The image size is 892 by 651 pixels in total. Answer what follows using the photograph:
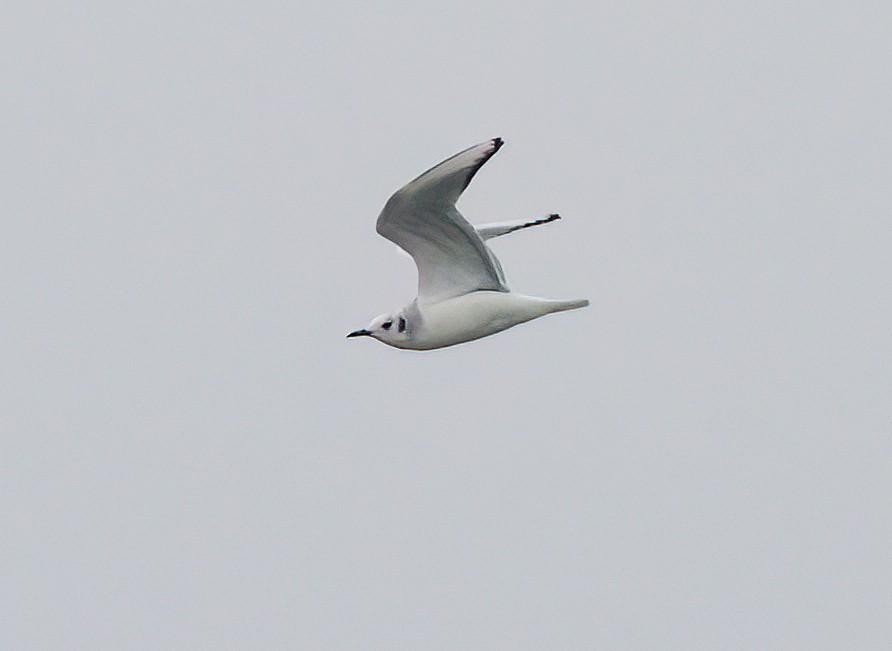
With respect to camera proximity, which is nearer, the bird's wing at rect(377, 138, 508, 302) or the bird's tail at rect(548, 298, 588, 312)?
the bird's wing at rect(377, 138, 508, 302)

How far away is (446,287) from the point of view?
12906 mm

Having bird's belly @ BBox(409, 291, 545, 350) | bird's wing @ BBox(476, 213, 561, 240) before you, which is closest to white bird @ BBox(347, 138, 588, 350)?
bird's belly @ BBox(409, 291, 545, 350)

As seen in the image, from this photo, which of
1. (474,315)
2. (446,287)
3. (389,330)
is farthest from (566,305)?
(389,330)

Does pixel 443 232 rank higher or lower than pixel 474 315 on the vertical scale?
higher

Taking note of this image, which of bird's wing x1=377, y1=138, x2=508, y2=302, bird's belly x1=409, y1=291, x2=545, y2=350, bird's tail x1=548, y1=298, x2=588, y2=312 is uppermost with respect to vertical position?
bird's wing x1=377, y1=138, x2=508, y2=302

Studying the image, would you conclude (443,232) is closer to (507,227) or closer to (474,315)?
(474,315)

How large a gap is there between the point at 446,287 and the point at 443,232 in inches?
23.5

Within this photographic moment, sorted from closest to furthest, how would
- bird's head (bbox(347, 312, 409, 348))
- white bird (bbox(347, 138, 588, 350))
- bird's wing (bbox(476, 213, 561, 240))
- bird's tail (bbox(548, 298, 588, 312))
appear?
white bird (bbox(347, 138, 588, 350)) < bird's tail (bbox(548, 298, 588, 312)) < bird's head (bbox(347, 312, 409, 348)) < bird's wing (bbox(476, 213, 561, 240))

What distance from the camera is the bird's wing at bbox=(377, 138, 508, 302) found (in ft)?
38.0

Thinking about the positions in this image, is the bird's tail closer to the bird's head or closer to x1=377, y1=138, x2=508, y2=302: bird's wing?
x1=377, y1=138, x2=508, y2=302: bird's wing

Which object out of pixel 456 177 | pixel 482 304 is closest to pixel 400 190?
pixel 456 177

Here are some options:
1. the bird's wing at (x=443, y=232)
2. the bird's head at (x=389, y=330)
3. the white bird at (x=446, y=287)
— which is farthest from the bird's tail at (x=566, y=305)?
the bird's head at (x=389, y=330)

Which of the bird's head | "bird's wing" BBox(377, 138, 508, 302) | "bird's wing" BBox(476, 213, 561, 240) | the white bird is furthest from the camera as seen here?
"bird's wing" BBox(476, 213, 561, 240)

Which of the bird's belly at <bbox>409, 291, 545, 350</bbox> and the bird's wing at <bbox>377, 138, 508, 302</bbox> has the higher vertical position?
the bird's wing at <bbox>377, 138, 508, 302</bbox>
